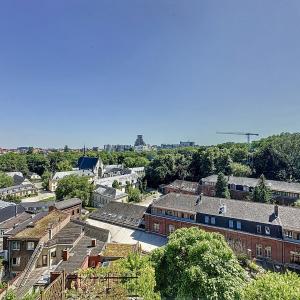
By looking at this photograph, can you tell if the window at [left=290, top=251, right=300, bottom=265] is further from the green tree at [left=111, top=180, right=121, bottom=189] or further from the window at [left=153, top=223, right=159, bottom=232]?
the green tree at [left=111, top=180, right=121, bottom=189]

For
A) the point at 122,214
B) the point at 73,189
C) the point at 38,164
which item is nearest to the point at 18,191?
the point at 73,189

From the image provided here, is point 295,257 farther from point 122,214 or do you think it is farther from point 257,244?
point 122,214

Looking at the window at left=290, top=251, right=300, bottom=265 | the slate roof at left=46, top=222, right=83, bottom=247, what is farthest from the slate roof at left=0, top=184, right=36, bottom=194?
the window at left=290, top=251, right=300, bottom=265

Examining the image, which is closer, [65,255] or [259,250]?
[65,255]

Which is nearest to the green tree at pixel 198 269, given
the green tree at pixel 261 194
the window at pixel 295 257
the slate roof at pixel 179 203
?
the window at pixel 295 257

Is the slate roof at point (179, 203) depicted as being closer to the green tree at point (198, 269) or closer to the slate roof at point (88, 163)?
the green tree at point (198, 269)

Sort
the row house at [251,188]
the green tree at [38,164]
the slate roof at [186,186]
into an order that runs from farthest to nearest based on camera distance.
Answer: the green tree at [38,164]
the slate roof at [186,186]
the row house at [251,188]
